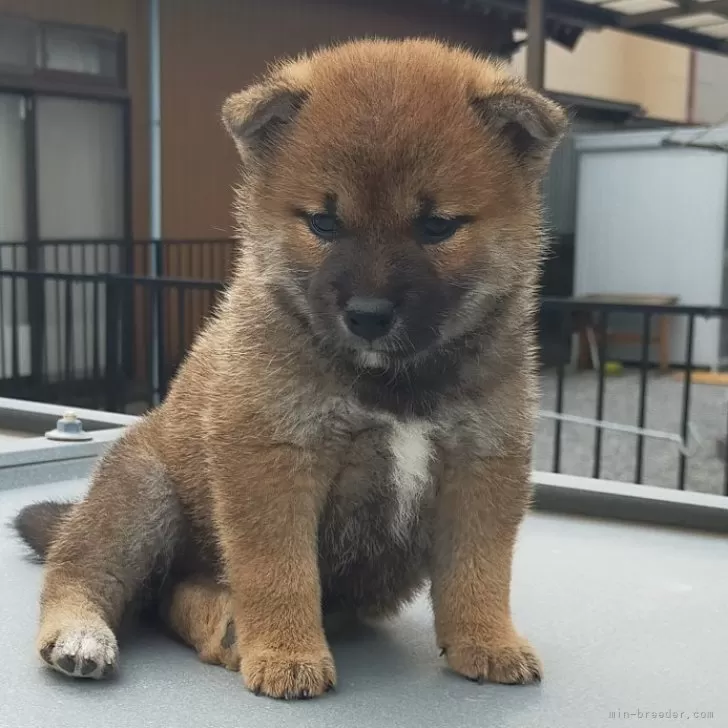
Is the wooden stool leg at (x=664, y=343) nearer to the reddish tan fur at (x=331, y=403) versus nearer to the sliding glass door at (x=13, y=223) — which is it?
the sliding glass door at (x=13, y=223)

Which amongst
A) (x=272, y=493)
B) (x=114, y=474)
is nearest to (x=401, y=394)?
(x=272, y=493)

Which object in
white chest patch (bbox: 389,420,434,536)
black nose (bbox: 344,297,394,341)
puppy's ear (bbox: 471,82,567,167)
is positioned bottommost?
white chest patch (bbox: 389,420,434,536)

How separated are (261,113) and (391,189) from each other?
0.91 ft

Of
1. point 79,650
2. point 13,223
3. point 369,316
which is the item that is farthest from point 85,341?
point 369,316

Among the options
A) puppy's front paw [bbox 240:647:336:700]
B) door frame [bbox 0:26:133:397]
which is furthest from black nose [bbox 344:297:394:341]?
door frame [bbox 0:26:133:397]

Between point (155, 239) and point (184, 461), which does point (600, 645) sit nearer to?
point (184, 461)

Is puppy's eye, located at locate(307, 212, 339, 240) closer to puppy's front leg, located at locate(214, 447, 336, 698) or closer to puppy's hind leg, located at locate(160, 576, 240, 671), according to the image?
puppy's front leg, located at locate(214, 447, 336, 698)

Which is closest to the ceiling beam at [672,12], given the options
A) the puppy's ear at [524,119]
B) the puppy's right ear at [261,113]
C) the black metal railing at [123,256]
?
the black metal railing at [123,256]

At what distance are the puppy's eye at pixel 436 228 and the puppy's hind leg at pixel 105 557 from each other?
0.64 meters

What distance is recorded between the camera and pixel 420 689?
5.11 ft

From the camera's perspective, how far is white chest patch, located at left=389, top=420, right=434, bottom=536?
60.4 inches

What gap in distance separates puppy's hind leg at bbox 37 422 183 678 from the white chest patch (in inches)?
16.3

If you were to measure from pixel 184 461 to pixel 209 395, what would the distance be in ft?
0.45

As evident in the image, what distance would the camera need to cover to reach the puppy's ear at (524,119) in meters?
1.52
